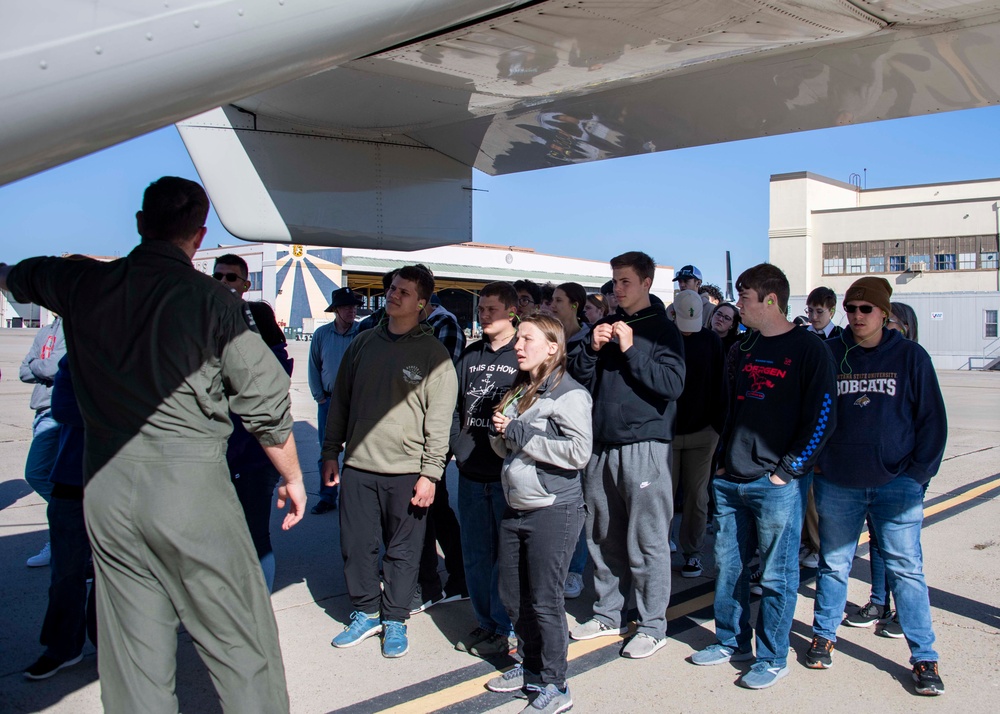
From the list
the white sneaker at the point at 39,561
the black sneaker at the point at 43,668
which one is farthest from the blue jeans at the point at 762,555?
the white sneaker at the point at 39,561

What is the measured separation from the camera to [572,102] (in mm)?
4043

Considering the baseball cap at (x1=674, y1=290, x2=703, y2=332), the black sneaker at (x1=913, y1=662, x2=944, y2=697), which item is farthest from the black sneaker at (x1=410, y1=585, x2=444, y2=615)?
the black sneaker at (x1=913, y1=662, x2=944, y2=697)

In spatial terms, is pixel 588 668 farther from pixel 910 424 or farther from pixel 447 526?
pixel 910 424

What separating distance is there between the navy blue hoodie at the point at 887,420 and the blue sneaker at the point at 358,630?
7.94 ft

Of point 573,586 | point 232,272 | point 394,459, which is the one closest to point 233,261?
point 232,272

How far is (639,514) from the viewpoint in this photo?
3893mm

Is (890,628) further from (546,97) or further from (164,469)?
(164,469)

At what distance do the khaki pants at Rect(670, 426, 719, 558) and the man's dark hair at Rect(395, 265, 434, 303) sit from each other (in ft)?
6.73

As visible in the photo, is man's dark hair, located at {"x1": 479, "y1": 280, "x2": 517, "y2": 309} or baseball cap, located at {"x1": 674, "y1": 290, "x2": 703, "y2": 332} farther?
baseball cap, located at {"x1": 674, "y1": 290, "x2": 703, "y2": 332}

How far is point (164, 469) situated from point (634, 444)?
2.27 m

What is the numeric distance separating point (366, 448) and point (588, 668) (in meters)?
1.54

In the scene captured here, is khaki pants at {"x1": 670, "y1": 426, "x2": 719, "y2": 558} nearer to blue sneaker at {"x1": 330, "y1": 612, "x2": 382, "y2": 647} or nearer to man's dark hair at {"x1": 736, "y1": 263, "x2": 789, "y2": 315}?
man's dark hair at {"x1": 736, "y1": 263, "x2": 789, "y2": 315}

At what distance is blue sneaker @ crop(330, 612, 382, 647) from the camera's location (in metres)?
3.98

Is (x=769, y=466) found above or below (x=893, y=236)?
below
